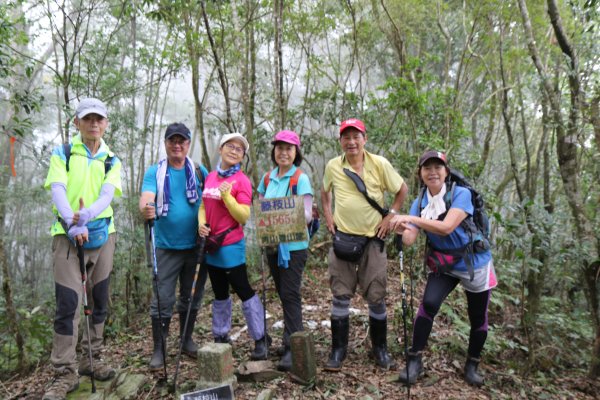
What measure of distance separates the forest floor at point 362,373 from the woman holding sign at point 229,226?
2.13ft

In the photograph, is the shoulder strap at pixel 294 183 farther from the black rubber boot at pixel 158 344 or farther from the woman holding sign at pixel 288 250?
the black rubber boot at pixel 158 344

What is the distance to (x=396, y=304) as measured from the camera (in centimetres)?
625

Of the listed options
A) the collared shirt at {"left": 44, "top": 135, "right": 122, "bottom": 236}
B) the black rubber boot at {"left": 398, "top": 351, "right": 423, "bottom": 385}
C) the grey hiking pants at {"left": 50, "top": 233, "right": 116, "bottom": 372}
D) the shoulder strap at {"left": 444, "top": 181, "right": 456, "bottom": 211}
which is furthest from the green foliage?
the shoulder strap at {"left": 444, "top": 181, "right": 456, "bottom": 211}

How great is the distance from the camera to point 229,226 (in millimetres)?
3879

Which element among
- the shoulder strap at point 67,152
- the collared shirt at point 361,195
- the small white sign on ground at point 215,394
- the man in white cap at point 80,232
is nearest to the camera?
the small white sign on ground at point 215,394

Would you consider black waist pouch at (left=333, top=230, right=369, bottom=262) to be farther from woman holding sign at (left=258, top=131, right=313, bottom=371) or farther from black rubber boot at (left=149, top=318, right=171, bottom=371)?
black rubber boot at (left=149, top=318, right=171, bottom=371)

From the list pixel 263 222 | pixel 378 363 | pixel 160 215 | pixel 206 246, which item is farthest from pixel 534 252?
pixel 160 215

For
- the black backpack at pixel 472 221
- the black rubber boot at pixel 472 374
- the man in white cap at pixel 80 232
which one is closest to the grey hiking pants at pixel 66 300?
the man in white cap at pixel 80 232

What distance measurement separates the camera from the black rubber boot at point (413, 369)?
12.5ft

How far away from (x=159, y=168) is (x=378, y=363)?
2.95m

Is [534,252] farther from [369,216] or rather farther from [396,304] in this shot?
[369,216]

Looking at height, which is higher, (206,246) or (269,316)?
(206,246)

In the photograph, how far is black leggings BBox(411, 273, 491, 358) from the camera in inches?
148

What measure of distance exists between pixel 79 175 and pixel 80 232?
52 centimetres
